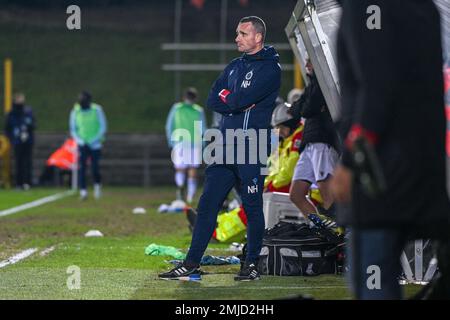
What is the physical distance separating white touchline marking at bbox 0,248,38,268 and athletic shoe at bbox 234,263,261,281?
2.49 metres

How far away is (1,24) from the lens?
4459 cm

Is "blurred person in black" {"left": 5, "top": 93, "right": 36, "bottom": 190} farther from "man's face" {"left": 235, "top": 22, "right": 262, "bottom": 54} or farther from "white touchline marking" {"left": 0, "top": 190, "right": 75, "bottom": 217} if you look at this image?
"man's face" {"left": 235, "top": 22, "right": 262, "bottom": 54}

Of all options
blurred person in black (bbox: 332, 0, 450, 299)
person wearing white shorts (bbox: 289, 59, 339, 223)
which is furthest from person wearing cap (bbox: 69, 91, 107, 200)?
blurred person in black (bbox: 332, 0, 450, 299)

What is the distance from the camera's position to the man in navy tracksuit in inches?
406

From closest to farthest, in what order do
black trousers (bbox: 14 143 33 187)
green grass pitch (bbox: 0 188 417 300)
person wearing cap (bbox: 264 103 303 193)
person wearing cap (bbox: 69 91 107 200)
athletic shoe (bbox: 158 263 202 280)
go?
green grass pitch (bbox: 0 188 417 300) < athletic shoe (bbox: 158 263 202 280) < person wearing cap (bbox: 264 103 303 193) < person wearing cap (bbox: 69 91 107 200) < black trousers (bbox: 14 143 33 187)

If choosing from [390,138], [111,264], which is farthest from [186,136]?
[390,138]

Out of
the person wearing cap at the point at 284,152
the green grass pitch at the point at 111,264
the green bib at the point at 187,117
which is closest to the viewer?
the green grass pitch at the point at 111,264

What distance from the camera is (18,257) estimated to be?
12602 millimetres

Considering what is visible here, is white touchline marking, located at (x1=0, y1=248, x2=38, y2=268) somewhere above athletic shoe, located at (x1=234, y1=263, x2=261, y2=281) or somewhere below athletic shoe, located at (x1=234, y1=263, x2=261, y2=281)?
below

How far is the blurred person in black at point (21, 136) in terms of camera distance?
30047 mm

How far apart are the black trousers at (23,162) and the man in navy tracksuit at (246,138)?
2000 cm

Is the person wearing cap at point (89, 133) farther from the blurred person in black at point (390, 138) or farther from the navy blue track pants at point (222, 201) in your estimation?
the blurred person in black at point (390, 138)

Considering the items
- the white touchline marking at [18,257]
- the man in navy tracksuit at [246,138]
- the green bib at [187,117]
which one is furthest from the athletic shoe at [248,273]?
the green bib at [187,117]

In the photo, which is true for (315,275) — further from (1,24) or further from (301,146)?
(1,24)
